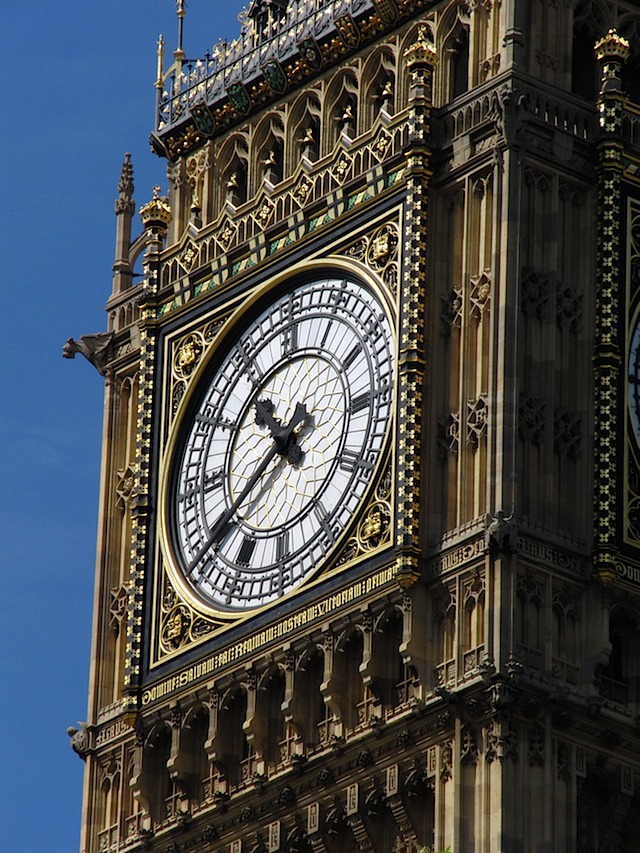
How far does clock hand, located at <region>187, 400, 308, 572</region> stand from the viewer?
5834 centimetres

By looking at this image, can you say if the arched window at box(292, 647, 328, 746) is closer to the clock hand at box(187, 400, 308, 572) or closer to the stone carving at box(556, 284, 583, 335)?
the clock hand at box(187, 400, 308, 572)

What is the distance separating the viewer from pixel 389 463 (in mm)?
56438

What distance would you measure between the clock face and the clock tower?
42mm

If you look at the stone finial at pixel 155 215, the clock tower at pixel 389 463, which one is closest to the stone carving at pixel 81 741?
the clock tower at pixel 389 463

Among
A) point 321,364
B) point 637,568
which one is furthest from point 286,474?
point 637,568

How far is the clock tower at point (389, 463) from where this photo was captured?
5475 cm

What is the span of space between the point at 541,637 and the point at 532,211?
17.8 feet

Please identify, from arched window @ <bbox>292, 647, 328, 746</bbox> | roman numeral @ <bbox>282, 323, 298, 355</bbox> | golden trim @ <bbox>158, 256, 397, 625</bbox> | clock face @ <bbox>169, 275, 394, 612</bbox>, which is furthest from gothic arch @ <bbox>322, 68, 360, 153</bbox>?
arched window @ <bbox>292, 647, 328, 746</bbox>

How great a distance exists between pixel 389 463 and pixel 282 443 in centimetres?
230

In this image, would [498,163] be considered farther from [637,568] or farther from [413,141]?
[637,568]

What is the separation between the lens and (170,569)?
2330 inches

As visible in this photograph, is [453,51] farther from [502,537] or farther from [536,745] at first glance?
[536,745]

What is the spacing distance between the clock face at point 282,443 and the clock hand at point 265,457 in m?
0.01

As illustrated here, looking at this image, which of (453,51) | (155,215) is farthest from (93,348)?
(453,51)
